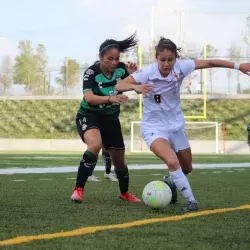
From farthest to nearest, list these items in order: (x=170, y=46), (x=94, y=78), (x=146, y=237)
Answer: (x=94, y=78) < (x=170, y=46) < (x=146, y=237)

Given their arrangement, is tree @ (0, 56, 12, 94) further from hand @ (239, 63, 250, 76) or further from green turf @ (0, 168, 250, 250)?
hand @ (239, 63, 250, 76)

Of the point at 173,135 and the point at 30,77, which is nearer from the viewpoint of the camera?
the point at 173,135

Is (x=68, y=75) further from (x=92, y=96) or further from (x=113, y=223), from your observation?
(x=113, y=223)

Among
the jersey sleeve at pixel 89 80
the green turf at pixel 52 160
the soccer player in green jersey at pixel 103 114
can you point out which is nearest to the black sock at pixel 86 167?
the soccer player in green jersey at pixel 103 114

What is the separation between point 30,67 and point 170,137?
5548 cm

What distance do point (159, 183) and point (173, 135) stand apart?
0.56 metres

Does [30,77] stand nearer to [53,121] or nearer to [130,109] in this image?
[53,121]

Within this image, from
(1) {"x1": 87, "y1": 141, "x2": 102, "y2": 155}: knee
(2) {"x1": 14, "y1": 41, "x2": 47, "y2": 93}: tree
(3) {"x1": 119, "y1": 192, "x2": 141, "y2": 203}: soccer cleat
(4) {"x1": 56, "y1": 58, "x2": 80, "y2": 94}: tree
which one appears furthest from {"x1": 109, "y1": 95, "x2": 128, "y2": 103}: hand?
(2) {"x1": 14, "y1": 41, "x2": 47, "y2": 93}: tree

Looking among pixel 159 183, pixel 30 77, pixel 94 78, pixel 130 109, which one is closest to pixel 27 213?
pixel 159 183

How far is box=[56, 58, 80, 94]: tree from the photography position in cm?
5228

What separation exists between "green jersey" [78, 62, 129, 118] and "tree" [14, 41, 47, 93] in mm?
47351

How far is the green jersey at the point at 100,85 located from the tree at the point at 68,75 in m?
43.6

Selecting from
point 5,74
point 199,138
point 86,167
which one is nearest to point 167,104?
point 86,167

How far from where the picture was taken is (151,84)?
714 cm
